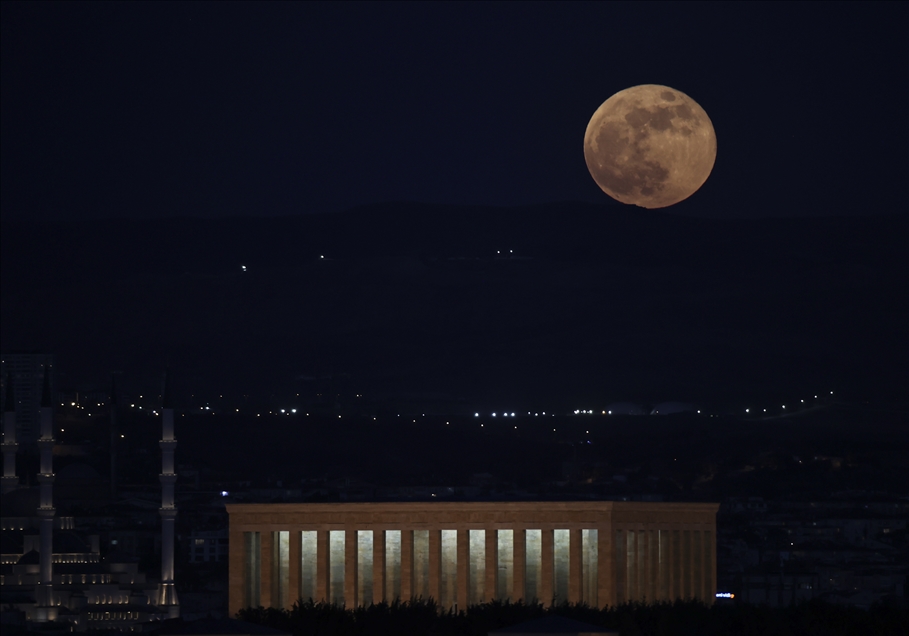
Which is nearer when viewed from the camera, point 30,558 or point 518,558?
point 518,558

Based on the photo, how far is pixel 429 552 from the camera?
61.4m

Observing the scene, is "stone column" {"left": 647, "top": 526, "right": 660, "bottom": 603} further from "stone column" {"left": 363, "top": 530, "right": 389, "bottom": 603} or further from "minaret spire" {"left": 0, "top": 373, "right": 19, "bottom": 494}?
"minaret spire" {"left": 0, "top": 373, "right": 19, "bottom": 494}

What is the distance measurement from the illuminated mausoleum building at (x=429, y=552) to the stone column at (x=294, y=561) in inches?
1.3

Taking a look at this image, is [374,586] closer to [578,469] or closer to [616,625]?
[616,625]

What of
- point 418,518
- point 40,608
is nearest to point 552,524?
point 418,518

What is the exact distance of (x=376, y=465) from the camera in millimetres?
185750

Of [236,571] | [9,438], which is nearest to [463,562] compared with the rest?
[236,571]

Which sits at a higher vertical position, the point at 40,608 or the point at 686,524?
the point at 686,524

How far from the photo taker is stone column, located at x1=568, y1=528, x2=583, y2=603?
6169cm

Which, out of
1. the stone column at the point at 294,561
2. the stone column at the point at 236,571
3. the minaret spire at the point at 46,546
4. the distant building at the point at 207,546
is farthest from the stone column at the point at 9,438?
the stone column at the point at 294,561

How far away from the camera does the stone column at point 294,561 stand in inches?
2378

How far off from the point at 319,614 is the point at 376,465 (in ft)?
451

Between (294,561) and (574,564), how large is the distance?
9.48 meters

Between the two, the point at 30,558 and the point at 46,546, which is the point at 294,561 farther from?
the point at 30,558
